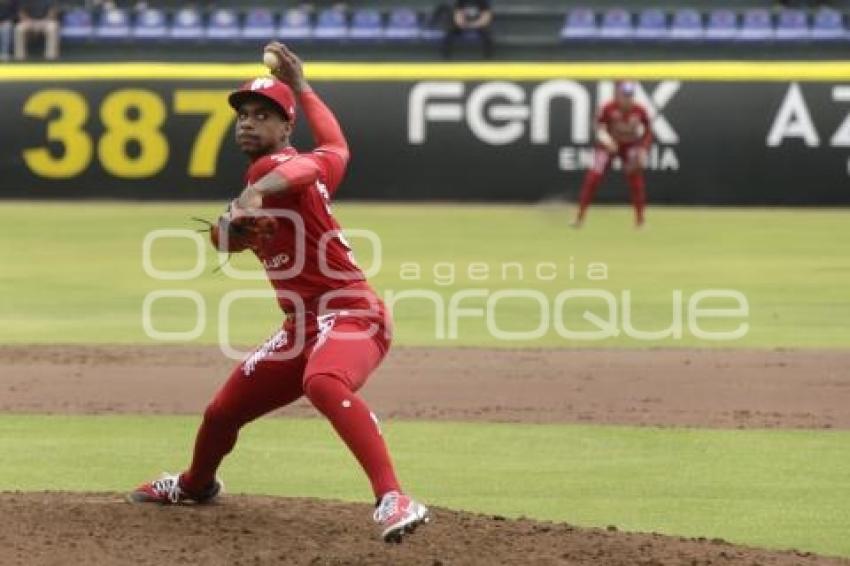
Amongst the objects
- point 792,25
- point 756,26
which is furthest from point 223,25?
point 792,25

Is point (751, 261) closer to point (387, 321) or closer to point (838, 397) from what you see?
point (838, 397)

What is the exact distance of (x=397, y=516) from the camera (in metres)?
6.82

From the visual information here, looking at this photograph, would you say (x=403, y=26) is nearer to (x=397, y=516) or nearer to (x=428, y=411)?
(x=428, y=411)

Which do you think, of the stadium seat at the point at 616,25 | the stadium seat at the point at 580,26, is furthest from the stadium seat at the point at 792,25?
the stadium seat at the point at 580,26

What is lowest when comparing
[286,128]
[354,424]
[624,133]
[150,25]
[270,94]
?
[624,133]

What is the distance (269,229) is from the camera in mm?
7059

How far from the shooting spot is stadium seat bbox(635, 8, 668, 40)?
30797 mm

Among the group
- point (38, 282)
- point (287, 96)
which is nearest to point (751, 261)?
Answer: point (38, 282)

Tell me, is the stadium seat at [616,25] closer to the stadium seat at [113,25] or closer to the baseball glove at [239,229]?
the stadium seat at [113,25]

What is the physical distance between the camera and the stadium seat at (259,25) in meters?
31.7

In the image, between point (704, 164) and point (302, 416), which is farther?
point (704, 164)

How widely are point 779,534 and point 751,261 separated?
1366cm

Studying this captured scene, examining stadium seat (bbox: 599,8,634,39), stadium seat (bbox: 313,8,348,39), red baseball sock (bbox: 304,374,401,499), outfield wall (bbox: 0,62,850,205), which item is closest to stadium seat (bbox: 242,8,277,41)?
stadium seat (bbox: 313,8,348,39)

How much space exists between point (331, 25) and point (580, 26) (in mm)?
4433
